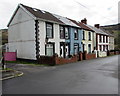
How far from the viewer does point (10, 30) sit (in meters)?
22.8

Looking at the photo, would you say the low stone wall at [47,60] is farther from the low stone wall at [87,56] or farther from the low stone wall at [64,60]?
the low stone wall at [87,56]

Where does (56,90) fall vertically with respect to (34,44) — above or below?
below

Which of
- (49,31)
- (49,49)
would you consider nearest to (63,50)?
(49,49)

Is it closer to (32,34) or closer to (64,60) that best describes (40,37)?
(32,34)

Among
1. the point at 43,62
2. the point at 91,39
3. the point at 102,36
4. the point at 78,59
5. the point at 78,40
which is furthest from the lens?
the point at 102,36

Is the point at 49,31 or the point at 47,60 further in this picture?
the point at 49,31

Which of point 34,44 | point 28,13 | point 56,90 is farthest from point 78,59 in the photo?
point 56,90

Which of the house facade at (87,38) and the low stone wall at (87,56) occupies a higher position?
the house facade at (87,38)

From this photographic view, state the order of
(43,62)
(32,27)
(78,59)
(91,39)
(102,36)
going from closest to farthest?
(43,62), (32,27), (78,59), (91,39), (102,36)

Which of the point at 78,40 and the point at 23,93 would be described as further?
the point at 78,40

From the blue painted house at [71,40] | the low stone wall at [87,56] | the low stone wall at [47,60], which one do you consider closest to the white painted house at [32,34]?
the low stone wall at [47,60]

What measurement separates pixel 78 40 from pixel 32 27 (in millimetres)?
10088

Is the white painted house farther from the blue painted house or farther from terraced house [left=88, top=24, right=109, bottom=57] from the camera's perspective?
terraced house [left=88, top=24, right=109, bottom=57]

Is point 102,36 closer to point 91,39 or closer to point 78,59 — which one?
point 91,39
